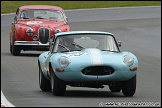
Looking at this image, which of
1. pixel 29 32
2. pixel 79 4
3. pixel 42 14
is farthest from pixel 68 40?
pixel 79 4

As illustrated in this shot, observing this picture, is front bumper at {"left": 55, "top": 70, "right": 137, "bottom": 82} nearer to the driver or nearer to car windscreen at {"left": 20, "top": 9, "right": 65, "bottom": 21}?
the driver

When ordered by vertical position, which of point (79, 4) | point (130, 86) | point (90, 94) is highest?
point (130, 86)

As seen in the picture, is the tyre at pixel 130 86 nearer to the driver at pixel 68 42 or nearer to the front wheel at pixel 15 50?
the driver at pixel 68 42

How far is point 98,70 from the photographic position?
1209 cm

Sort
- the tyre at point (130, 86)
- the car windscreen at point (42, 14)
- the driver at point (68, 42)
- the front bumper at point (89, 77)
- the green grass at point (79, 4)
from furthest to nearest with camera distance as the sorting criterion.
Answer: the green grass at point (79, 4) < the car windscreen at point (42, 14) < the driver at point (68, 42) < the tyre at point (130, 86) < the front bumper at point (89, 77)

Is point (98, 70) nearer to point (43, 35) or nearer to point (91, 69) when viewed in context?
point (91, 69)

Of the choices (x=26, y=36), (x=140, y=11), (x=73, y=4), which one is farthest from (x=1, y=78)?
(x=73, y=4)

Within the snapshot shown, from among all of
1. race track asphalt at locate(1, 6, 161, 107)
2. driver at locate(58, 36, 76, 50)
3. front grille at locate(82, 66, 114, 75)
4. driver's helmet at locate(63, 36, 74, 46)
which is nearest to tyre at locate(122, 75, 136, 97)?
race track asphalt at locate(1, 6, 161, 107)

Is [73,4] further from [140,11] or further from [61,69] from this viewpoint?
[61,69]

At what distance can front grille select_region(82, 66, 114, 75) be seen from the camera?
1207 cm

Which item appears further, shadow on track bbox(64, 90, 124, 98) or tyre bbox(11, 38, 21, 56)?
tyre bbox(11, 38, 21, 56)

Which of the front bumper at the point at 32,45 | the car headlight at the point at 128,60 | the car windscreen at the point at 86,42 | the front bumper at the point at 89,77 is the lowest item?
the front bumper at the point at 32,45

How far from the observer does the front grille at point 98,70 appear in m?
12.1

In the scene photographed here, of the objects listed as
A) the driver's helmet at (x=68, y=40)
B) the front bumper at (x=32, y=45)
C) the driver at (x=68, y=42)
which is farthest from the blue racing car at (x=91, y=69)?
the front bumper at (x=32, y=45)
